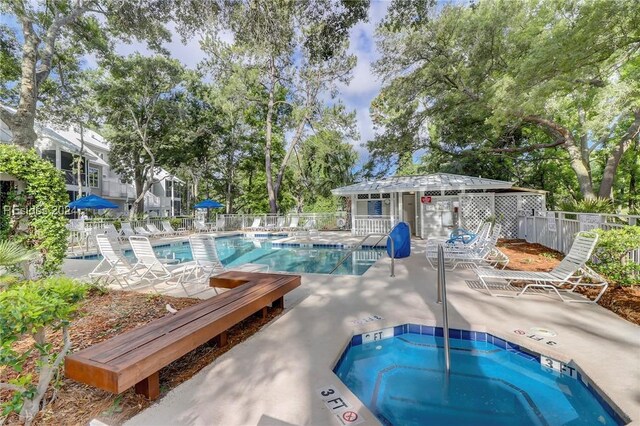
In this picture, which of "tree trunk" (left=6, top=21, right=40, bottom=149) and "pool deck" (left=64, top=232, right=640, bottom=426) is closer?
"pool deck" (left=64, top=232, right=640, bottom=426)

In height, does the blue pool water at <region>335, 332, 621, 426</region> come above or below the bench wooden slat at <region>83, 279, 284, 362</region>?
below

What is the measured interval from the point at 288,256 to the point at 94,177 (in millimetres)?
22785

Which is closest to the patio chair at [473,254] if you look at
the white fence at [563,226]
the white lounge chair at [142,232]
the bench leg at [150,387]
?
the white fence at [563,226]

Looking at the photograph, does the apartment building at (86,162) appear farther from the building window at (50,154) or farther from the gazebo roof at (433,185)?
the gazebo roof at (433,185)

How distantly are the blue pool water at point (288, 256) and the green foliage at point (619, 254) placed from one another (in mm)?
4834

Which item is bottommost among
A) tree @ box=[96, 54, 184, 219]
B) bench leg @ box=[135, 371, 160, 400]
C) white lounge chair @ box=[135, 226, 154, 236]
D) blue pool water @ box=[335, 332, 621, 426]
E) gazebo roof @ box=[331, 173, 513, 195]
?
blue pool water @ box=[335, 332, 621, 426]

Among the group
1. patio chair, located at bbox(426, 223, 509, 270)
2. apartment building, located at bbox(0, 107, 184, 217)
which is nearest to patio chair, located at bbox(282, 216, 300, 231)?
apartment building, located at bbox(0, 107, 184, 217)

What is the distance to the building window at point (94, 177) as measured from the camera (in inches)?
967

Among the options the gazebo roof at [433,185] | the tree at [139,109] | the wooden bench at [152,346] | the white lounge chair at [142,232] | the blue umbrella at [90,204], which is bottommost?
the wooden bench at [152,346]

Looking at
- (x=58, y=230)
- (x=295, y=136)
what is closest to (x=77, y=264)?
(x=58, y=230)

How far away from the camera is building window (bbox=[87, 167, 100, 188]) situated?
80.5 feet

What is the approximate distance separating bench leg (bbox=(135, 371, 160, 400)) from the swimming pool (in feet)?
5.45

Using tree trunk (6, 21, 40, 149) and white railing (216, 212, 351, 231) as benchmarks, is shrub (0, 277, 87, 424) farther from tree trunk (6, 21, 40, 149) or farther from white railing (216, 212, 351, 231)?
white railing (216, 212, 351, 231)

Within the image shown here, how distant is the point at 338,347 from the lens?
3.31m
